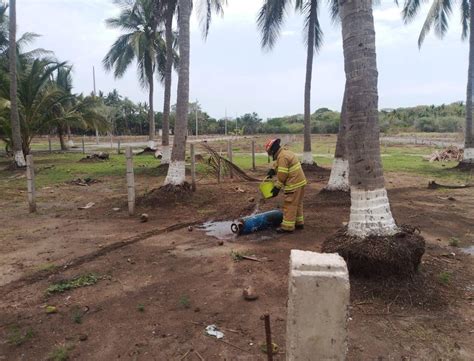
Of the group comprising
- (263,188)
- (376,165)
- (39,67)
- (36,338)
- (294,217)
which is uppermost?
(39,67)

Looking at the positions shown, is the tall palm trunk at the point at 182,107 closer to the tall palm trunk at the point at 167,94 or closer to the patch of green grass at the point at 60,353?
the patch of green grass at the point at 60,353

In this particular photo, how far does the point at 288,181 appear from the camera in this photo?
21.9 ft

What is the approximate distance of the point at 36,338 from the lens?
11.6 feet

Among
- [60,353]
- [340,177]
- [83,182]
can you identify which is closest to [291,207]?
[340,177]

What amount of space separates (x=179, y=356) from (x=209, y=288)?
1304mm

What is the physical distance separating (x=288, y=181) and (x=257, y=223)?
89cm

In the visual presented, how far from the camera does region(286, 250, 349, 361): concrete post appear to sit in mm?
1971

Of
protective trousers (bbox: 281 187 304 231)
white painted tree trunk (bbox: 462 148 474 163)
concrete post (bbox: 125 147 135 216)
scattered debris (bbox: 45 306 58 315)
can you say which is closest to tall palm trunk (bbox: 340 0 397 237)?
protective trousers (bbox: 281 187 304 231)

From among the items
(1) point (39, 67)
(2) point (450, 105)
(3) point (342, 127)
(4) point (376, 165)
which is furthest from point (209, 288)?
(2) point (450, 105)

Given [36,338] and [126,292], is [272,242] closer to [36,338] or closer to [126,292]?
[126,292]

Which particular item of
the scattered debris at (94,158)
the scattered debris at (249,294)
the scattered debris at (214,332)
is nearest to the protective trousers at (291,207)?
the scattered debris at (249,294)

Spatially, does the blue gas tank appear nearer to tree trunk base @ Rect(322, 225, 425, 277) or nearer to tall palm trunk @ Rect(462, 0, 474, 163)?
tree trunk base @ Rect(322, 225, 425, 277)

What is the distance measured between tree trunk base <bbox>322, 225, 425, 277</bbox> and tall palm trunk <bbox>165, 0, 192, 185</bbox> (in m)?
5.87

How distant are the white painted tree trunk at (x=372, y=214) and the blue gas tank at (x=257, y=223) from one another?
8.18 feet
